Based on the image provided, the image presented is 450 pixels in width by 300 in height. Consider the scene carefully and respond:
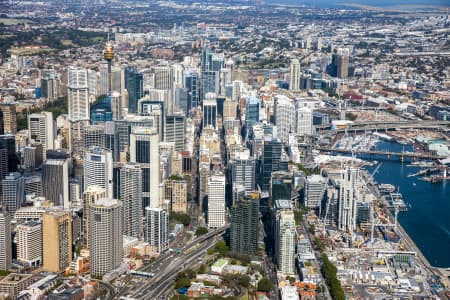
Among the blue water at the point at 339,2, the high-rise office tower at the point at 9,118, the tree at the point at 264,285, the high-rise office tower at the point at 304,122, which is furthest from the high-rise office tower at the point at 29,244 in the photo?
the blue water at the point at 339,2

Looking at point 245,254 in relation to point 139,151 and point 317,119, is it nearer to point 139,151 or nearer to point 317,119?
point 139,151

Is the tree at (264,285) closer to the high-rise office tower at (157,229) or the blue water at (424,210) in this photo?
the high-rise office tower at (157,229)

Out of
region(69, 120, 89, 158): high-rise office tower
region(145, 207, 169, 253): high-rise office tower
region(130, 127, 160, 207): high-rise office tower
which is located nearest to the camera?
region(145, 207, 169, 253): high-rise office tower

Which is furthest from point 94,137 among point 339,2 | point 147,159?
point 339,2

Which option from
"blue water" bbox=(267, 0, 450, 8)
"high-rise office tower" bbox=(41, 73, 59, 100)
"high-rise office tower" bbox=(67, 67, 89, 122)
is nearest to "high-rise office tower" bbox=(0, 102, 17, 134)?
"high-rise office tower" bbox=(67, 67, 89, 122)

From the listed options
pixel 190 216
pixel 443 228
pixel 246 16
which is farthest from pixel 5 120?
pixel 246 16

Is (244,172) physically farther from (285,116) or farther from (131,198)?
(285,116)

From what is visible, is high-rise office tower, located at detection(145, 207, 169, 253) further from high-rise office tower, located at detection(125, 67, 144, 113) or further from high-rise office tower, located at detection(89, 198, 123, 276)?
high-rise office tower, located at detection(125, 67, 144, 113)
